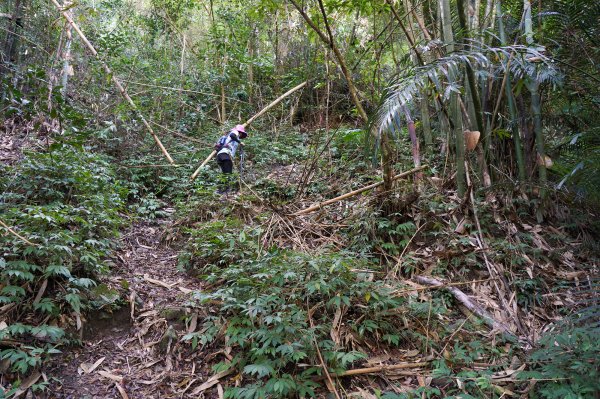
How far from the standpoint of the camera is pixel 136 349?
10.5 ft

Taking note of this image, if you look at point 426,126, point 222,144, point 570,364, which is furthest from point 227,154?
point 570,364

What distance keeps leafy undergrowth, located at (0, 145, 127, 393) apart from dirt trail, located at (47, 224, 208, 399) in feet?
0.53

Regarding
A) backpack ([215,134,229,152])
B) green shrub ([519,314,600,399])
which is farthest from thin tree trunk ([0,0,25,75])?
green shrub ([519,314,600,399])

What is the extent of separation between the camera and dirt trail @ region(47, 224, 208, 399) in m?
2.85

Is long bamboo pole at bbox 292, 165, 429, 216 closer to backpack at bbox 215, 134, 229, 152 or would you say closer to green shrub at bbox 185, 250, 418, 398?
green shrub at bbox 185, 250, 418, 398

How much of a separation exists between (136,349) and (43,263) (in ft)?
3.11

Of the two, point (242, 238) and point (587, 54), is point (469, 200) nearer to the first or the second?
point (587, 54)

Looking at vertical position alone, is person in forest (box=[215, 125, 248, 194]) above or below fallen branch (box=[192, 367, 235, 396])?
above

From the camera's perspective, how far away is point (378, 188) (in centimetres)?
470

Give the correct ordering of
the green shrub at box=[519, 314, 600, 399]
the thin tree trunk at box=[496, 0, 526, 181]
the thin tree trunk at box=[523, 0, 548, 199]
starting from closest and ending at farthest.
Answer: the green shrub at box=[519, 314, 600, 399] < the thin tree trunk at box=[523, 0, 548, 199] < the thin tree trunk at box=[496, 0, 526, 181]

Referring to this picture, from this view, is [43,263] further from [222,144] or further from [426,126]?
[426,126]

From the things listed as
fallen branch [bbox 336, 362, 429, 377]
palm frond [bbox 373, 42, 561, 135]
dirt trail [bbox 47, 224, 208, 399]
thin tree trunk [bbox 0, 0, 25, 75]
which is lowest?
fallen branch [bbox 336, 362, 429, 377]

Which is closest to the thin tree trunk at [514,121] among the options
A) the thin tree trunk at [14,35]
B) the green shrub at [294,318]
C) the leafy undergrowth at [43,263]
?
the green shrub at [294,318]

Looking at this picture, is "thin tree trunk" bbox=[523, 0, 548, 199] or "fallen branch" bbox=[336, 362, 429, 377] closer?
"fallen branch" bbox=[336, 362, 429, 377]
